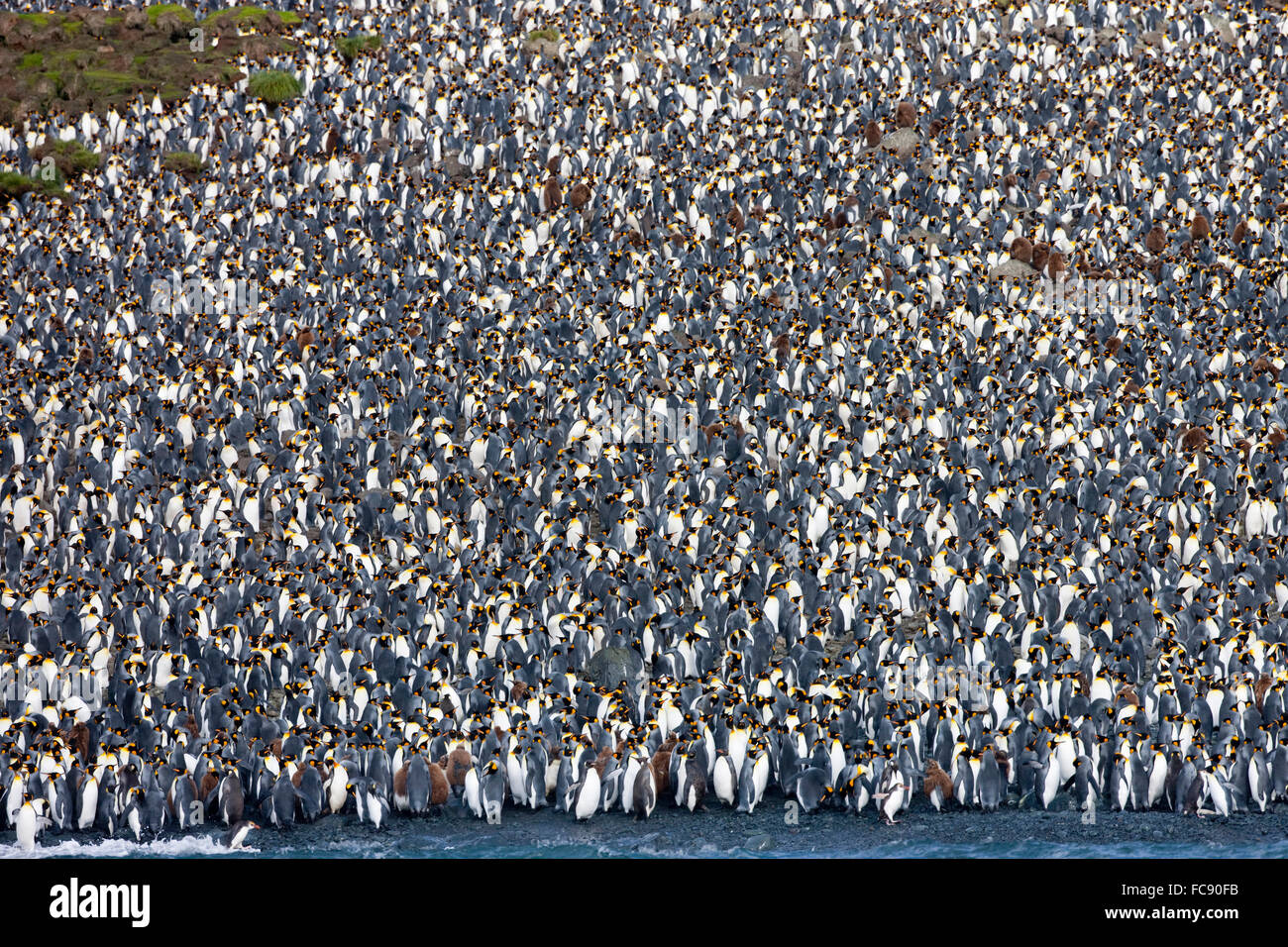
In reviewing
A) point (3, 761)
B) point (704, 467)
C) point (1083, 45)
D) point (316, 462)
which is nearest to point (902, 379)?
point (704, 467)

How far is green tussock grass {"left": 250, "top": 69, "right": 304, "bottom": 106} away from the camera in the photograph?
31.1 meters

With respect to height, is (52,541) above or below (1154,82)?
below

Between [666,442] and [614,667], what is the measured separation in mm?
5143

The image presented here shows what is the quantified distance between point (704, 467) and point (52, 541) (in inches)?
284

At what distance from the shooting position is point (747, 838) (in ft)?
42.2

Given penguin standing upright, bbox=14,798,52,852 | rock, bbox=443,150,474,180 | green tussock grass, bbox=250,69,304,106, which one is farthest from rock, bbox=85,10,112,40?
penguin standing upright, bbox=14,798,52,852

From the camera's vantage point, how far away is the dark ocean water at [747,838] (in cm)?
1256

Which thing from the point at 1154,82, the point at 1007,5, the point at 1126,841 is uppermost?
the point at 1007,5

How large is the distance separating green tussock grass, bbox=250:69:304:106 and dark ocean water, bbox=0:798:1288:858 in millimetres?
21077

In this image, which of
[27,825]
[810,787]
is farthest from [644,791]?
[27,825]

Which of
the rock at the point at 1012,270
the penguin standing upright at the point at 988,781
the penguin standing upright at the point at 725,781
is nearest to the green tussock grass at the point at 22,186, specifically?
the rock at the point at 1012,270

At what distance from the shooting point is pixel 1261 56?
31125 millimetres

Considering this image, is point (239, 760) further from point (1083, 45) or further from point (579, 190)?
point (1083, 45)

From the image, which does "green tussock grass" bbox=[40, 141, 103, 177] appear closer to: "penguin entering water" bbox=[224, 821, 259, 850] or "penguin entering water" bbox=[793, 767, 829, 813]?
"penguin entering water" bbox=[224, 821, 259, 850]
